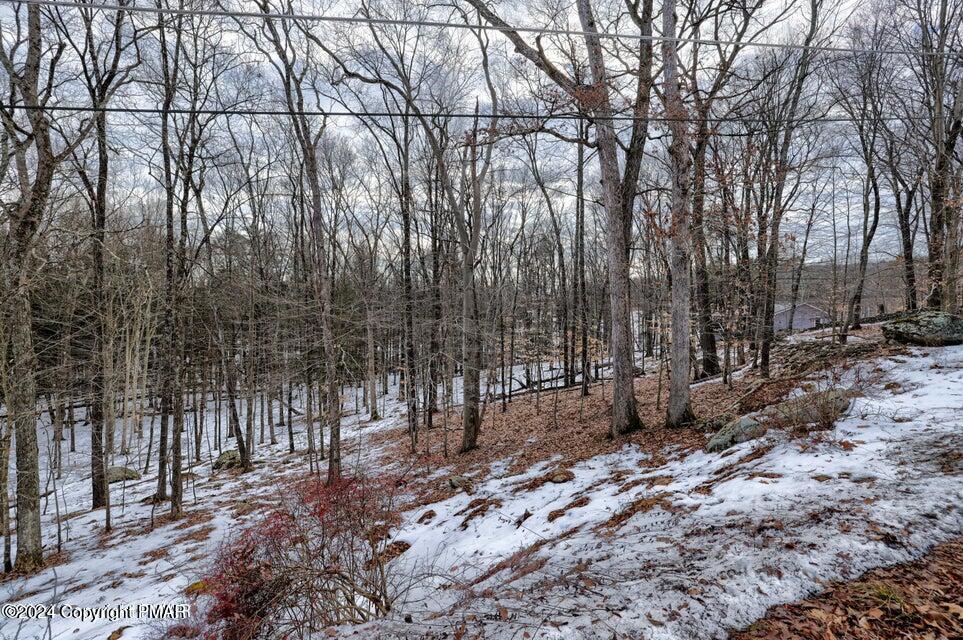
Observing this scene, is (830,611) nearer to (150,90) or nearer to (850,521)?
(850,521)

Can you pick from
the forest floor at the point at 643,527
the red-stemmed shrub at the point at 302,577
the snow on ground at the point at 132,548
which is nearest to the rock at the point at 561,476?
the forest floor at the point at 643,527

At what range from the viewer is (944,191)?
10242 mm

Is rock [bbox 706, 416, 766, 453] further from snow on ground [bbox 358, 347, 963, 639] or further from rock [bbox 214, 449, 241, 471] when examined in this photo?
rock [bbox 214, 449, 241, 471]

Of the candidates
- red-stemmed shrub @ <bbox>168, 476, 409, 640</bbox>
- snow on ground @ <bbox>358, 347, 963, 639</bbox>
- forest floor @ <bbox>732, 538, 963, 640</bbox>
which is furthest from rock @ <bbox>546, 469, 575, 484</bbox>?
forest floor @ <bbox>732, 538, 963, 640</bbox>

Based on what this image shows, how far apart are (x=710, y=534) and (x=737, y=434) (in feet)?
9.91

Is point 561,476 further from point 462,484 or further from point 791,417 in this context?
Answer: point 791,417

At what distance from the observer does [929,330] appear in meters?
7.62

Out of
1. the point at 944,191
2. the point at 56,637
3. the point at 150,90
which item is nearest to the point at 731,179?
the point at 944,191

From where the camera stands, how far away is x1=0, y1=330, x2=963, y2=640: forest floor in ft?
7.99

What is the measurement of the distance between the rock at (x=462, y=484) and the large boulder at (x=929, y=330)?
9265mm

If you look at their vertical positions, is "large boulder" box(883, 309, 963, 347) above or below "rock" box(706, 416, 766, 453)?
above

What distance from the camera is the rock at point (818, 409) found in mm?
5055

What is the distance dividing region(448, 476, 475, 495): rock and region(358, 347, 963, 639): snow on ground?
1.12 meters

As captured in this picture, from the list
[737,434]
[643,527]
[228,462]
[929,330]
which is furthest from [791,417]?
[228,462]
